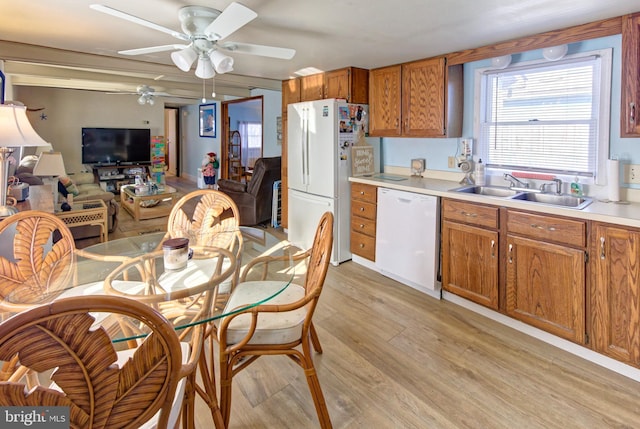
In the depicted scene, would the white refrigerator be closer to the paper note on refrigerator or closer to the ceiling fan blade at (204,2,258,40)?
the paper note on refrigerator

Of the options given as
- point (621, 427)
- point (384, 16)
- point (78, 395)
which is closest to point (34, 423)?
point (78, 395)

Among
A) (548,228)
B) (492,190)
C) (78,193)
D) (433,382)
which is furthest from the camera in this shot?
(78,193)

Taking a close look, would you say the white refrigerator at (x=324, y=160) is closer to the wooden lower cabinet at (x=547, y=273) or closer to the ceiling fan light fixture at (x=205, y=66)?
the ceiling fan light fixture at (x=205, y=66)

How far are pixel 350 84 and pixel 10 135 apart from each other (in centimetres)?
284

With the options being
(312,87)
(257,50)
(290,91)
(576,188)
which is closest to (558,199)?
(576,188)

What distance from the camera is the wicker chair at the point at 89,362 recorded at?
75 centimetres

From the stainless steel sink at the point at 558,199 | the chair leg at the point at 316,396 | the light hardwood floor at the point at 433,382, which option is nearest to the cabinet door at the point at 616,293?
the light hardwood floor at the point at 433,382

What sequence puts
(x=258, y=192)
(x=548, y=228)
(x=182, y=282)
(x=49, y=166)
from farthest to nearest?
(x=258, y=192)
(x=49, y=166)
(x=548, y=228)
(x=182, y=282)

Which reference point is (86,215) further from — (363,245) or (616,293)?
(616,293)

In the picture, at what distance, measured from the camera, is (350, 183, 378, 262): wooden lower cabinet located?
359 centimetres

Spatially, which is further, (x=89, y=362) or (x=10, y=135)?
(x=10, y=135)

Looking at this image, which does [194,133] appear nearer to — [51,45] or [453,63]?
[51,45]

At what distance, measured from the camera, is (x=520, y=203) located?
7.84 feet

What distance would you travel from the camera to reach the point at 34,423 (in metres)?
0.80
